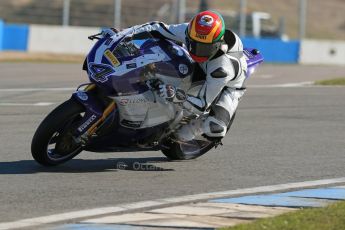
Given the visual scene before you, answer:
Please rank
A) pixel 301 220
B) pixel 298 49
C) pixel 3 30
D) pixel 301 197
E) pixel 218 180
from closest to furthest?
pixel 301 220 < pixel 301 197 < pixel 218 180 < pixel 3 30 < pixel 298 49

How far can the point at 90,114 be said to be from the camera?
8.05 metres

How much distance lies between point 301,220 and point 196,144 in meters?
3.02

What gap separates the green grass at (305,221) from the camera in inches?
235

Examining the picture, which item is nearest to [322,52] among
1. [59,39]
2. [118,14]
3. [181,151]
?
[118,14]

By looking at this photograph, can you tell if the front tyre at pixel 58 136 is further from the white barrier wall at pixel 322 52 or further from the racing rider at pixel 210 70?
the white barrier wall at pixel 322 52

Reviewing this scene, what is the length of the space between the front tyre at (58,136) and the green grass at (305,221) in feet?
8.05

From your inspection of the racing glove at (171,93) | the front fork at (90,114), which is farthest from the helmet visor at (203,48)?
the front fork at (90,114)

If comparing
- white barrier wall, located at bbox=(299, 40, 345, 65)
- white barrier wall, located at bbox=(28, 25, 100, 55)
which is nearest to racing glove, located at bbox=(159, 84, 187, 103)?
white barrier wall, located at bbox=(28, 25, 100, 55)

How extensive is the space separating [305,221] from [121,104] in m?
2.62

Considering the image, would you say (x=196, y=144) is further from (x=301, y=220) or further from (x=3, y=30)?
(x=3, y=30)

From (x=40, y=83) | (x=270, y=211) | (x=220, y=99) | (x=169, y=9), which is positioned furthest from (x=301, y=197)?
(x=169, y=9)

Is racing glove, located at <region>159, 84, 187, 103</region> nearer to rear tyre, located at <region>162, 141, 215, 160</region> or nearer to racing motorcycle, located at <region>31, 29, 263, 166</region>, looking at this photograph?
racing motorcycle, located at <region>31, 29, 263, 166</region>

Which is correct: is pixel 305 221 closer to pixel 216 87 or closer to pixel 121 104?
pixel 216 87

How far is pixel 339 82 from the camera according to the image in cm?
1830
